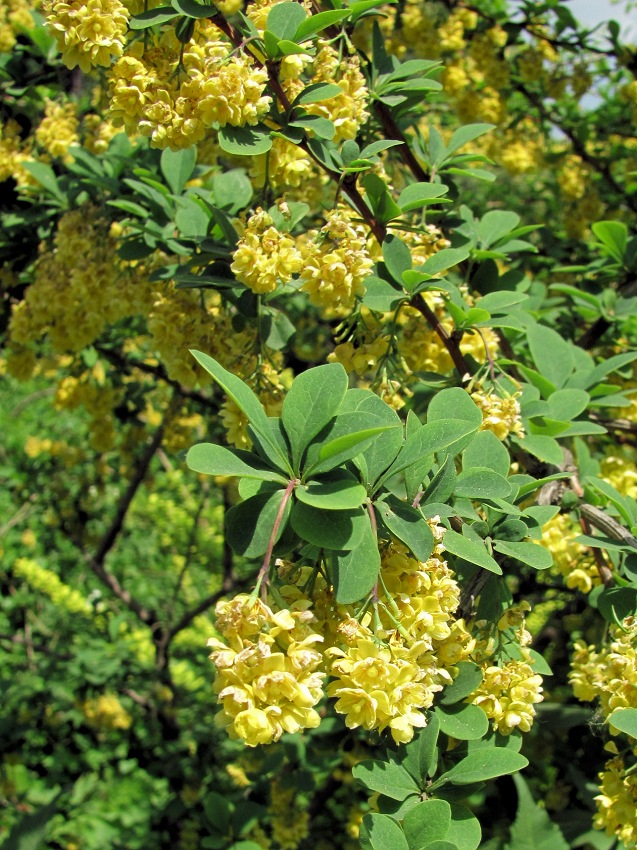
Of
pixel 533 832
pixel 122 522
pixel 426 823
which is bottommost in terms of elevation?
pixel 122 522

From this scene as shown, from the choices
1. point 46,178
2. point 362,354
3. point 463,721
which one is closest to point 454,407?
point 362,354

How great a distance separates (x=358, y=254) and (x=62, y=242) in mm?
987

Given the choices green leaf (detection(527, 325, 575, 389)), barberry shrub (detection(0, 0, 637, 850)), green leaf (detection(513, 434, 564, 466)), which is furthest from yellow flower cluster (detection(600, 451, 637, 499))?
green leaf (detection(513, 434, 564, 466))

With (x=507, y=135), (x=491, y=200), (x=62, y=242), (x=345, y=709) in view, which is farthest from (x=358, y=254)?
(x=491, y=200)

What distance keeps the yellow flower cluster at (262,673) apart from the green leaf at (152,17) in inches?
32.9

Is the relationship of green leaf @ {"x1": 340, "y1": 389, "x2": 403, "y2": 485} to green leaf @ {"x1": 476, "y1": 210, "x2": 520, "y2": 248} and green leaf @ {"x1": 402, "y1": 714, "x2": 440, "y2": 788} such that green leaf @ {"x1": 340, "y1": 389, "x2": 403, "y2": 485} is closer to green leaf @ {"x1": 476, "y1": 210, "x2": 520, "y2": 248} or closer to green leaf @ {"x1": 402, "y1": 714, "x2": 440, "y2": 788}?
green leaf @ {"x1": 402, "y1": 714, "x2": 440, "y2": 788}

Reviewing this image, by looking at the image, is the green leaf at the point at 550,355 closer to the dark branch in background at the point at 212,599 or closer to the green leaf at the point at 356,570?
the green leaf at the point at 356,570

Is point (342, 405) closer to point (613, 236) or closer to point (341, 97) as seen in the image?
point (341, 97)

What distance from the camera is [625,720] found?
0.96 metres

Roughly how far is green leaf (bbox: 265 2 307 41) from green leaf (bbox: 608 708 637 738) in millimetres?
1073

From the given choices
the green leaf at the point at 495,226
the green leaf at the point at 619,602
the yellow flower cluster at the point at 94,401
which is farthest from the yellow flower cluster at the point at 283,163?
the yellow flower cluster at the point at 94,401

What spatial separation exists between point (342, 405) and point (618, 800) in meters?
0.74

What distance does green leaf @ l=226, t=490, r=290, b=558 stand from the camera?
83 centimetres

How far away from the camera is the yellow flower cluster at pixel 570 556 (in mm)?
1330
